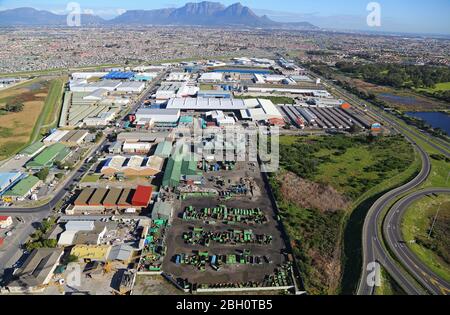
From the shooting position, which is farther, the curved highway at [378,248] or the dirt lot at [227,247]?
the dirt lot at [227,247]

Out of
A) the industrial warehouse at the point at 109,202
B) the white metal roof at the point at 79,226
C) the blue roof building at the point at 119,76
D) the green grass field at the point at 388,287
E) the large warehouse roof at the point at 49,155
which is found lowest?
the green grass field at the point at 388,287

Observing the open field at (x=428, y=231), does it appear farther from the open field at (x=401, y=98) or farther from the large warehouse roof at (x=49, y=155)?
the open field at (x=401, y=98)

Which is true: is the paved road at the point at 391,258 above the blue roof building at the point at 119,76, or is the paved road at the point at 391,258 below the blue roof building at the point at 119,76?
below

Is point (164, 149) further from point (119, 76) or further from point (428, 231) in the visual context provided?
point (119, 76)

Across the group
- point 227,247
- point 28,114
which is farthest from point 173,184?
point 28,114

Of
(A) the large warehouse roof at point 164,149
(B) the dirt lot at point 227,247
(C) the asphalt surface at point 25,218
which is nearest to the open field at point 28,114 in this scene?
(C) the asphalt surface at point 25,218

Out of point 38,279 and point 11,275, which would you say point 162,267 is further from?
point 11,275

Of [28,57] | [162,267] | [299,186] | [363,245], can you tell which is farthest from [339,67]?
[28,57]
